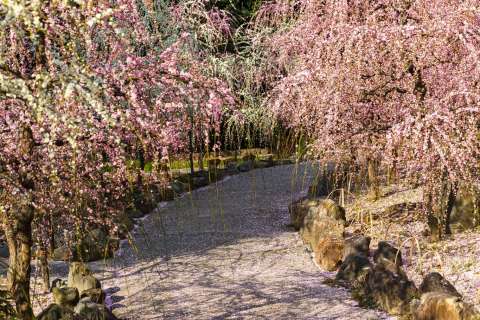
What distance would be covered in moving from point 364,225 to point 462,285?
3.30 m

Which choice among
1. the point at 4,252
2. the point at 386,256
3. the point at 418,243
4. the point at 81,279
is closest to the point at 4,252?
the point at 4,252

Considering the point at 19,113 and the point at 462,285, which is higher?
the point at 19,113

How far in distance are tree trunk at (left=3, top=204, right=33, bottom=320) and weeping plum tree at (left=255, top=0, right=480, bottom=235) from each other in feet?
13.7

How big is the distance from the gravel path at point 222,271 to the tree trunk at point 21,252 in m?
1.13

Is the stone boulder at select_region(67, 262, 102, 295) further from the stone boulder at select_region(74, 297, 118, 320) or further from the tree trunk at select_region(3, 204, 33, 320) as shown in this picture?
the tree trunk at select_region(3, 204, 33, 320)

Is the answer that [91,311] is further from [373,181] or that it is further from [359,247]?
[373,181]

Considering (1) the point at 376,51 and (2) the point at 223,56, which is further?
(2) the point at 223,56

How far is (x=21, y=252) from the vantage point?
6645 mm

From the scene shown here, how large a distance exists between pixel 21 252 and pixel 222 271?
3.70m

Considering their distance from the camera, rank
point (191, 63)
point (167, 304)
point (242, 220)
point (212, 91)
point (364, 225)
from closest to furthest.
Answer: point (212, 91), point (191, 63), point (167, 304), point (364, 225), point (242, 220)

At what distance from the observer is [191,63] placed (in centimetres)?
637

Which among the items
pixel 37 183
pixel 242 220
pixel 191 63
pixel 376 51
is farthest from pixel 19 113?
pixel 242 220

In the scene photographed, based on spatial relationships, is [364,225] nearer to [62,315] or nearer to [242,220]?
[242,220]

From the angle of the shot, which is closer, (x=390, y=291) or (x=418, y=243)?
(x=390, y=291)
